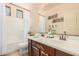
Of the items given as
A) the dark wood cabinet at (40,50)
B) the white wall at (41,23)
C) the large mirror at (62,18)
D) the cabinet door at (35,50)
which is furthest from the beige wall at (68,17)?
the cabinet door at (35,50)

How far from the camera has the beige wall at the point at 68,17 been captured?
61.9 inches

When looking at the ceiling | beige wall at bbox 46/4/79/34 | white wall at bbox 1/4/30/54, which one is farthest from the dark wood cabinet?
the ceiling

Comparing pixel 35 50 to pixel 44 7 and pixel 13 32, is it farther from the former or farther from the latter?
pixel 44 7

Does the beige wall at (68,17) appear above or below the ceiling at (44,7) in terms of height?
below

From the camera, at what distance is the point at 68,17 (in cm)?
161

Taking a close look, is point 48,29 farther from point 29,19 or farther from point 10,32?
point 10,32

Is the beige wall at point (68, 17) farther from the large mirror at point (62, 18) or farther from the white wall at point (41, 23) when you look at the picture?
the white wall at point (41, 23)

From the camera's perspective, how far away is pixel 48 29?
162 centimetres

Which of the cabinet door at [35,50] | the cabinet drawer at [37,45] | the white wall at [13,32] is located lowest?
the cabinet door at [35,50]

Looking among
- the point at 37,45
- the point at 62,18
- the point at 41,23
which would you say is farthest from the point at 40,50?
the point at 62,18

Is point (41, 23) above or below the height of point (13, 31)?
above

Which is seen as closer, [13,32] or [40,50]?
[13,32]

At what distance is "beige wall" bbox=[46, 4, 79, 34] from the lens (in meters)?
1.57

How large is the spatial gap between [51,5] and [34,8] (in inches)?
9.7
